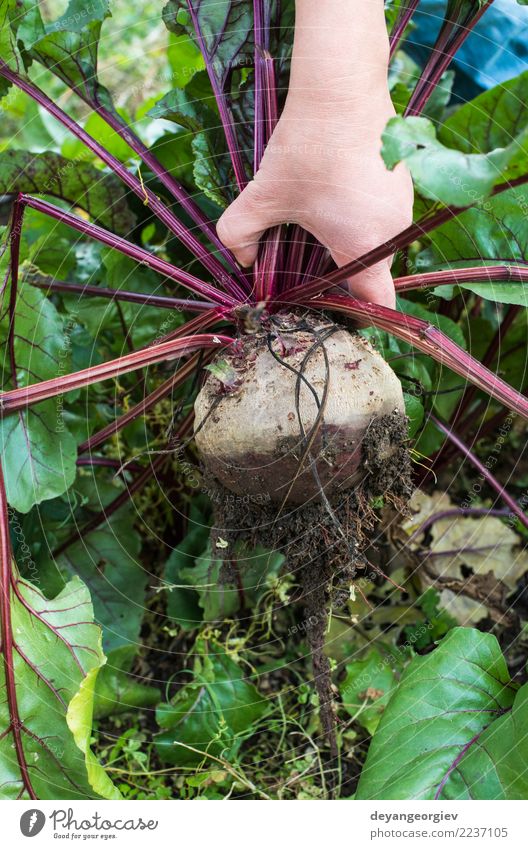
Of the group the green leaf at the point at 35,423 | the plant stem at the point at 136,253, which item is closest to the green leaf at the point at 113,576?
the green leaf at the point at 35,423

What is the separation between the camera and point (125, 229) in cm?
151

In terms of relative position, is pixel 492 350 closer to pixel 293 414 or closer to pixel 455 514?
pixel 455 514

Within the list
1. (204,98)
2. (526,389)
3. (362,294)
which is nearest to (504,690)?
(362,294)

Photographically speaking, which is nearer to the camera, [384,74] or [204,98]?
[384,74]

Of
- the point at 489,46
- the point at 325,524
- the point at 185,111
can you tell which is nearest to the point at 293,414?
the point at 325,524

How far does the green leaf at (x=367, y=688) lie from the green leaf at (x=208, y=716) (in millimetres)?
159

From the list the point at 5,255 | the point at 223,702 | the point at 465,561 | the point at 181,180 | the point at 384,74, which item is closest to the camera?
the point at 384,74

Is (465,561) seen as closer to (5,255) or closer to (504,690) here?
(504,690)

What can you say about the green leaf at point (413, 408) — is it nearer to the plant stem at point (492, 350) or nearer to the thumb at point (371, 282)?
the thumb at point (371, 282)

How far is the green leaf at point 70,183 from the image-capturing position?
1400mm

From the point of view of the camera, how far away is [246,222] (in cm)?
105

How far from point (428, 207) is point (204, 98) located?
18.2 inches

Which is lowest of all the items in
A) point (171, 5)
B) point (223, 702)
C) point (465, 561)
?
point (223, 702)

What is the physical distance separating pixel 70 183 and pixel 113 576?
0.81m
